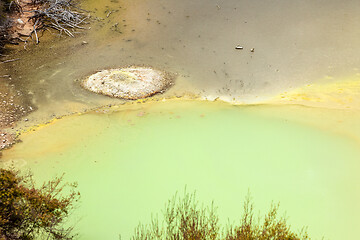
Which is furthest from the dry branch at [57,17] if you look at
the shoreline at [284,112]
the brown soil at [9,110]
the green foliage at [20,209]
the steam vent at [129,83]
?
the green foliage at [20,209]

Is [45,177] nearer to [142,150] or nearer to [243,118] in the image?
[142,150]

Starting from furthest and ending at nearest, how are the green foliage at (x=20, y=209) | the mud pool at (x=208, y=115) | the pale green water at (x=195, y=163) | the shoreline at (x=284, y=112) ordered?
the shoreline at (x=284, y=112), the mud pool at (x=208, y=115), the pale green water at (x=195, y=163), the green foliage at (x=20, y=209)

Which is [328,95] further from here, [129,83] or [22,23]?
[22,23]

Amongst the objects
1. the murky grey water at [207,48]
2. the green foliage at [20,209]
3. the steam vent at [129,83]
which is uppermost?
the murky grey water at [207,48]

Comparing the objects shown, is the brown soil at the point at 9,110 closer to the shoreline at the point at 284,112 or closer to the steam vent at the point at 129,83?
the shoreline at the point at 284,112

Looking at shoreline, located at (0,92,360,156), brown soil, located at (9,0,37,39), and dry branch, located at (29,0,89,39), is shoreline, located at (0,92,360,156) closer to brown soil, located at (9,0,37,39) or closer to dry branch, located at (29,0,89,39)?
dry branch, located at (29,0,89,39)

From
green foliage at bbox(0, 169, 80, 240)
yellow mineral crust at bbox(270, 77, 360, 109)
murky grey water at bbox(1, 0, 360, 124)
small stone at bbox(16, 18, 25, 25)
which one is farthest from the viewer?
small stone at bbox(16, 18, 25, 25)

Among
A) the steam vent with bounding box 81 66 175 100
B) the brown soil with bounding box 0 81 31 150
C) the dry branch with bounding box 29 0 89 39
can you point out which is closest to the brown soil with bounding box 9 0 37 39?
the dry branch with bounding box 29 0 89 39
